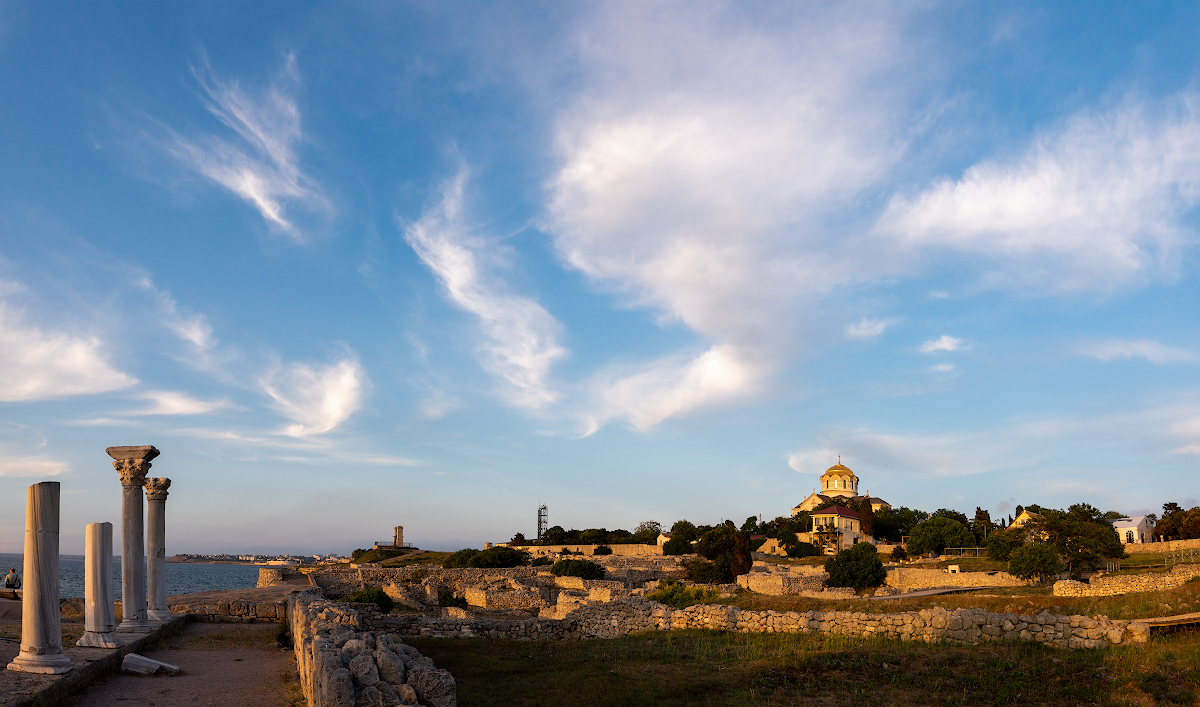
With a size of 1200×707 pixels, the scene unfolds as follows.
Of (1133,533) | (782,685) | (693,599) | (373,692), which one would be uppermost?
(373,692)

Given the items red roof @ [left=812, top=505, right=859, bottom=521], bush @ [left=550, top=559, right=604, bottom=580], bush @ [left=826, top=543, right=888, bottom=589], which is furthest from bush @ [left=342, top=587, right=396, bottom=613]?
red roof @ [left=812, top=505, right=859, bottom=521]

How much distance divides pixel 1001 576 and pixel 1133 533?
164ft

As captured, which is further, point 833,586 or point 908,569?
point 908,569

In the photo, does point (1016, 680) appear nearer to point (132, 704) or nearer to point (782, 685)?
point (782, 685)

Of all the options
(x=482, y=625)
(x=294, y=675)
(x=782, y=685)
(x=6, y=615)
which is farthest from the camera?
(x=482, y=625)

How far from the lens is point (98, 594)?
15539 mm

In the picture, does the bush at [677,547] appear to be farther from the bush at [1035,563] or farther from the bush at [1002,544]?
the bush at [1035,563]

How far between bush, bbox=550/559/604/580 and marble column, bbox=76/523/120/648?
3505cm

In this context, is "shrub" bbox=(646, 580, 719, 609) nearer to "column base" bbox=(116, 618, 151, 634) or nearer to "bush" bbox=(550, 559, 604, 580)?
"column base" bbox=(116, 618, 151, 634)

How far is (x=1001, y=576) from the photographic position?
1732 inches

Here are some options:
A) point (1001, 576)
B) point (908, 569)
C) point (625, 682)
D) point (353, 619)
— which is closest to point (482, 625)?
point (353, 619)

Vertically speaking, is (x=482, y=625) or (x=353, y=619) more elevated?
(x=353, y=619)

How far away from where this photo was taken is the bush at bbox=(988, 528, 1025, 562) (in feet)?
170

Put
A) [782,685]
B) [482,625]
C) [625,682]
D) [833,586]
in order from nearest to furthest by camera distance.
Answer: [782,685] → [625,682] → [482,625] → [833,586]
